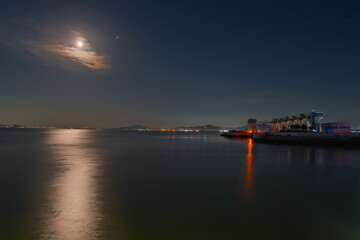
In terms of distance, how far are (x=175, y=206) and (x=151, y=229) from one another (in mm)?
2709

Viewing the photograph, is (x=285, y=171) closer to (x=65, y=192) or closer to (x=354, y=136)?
(x=65, y=192)

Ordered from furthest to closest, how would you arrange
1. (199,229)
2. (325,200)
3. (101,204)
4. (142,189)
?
(142,189) → (325,200) → (101,204) → (199,229)

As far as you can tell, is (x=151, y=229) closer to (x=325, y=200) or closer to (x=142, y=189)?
(x=142, y=189)

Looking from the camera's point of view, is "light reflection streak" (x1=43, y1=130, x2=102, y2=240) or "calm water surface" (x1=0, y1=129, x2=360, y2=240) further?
"calm water surface" (x1=0, y1=129, x2=360, y2=240)

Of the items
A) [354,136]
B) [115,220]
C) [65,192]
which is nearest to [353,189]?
[115,220]

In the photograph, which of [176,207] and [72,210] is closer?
[72,210]

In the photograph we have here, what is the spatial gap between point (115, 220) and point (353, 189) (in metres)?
13.7

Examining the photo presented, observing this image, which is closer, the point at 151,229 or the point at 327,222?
the point at 151,229

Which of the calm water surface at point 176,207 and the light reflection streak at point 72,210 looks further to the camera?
the calm water surface at point 176,207

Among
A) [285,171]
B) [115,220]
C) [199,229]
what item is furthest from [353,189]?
[115,220]

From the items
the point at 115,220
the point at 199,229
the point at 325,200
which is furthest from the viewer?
the point at 325,200

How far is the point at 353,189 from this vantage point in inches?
568

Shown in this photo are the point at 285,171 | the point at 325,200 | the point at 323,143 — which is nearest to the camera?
the point at 325,200

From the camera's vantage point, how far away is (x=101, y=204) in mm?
10711
